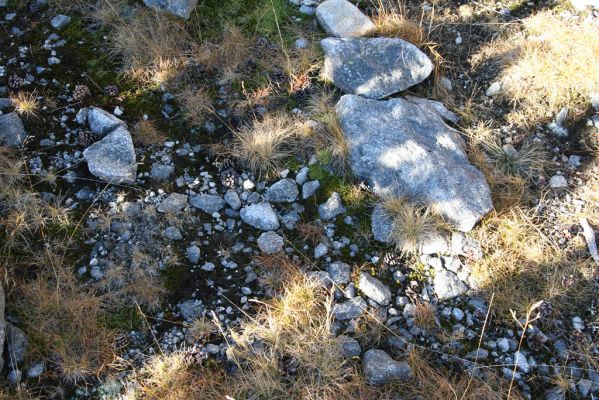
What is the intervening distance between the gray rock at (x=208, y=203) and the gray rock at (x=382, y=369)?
179cm

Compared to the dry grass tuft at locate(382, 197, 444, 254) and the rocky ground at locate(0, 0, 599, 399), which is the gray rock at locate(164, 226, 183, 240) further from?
the dry grass tuft at locate(382, 197, 444, 254)

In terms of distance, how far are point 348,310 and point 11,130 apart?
11.2 feet

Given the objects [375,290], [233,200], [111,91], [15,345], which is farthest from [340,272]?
[111,91]

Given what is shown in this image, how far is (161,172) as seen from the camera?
183 inches

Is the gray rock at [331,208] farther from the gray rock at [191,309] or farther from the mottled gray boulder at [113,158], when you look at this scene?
the mottled gray boulder at [113,158]

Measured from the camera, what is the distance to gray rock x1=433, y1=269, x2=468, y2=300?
420cm

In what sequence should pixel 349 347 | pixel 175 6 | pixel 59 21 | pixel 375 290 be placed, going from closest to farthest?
pixel 349 347 < pixel 375 290 < pixel 175 6 < pixel 59 21

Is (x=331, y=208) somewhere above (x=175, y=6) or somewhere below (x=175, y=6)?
below

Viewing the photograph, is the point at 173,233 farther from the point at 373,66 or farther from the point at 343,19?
the point at 343,19

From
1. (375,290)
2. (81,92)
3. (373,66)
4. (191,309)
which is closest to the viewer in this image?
(191,309)

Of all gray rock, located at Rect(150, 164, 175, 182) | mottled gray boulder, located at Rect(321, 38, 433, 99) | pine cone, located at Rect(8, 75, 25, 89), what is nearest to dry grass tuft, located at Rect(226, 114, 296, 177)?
gray rock, located at Rect(150, 164, 175, 182)

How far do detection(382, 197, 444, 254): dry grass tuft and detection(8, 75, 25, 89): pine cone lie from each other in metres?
3.70

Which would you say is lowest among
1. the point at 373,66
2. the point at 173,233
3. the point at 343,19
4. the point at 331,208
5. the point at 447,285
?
the point at 447,285

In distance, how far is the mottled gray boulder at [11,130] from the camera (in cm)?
462
